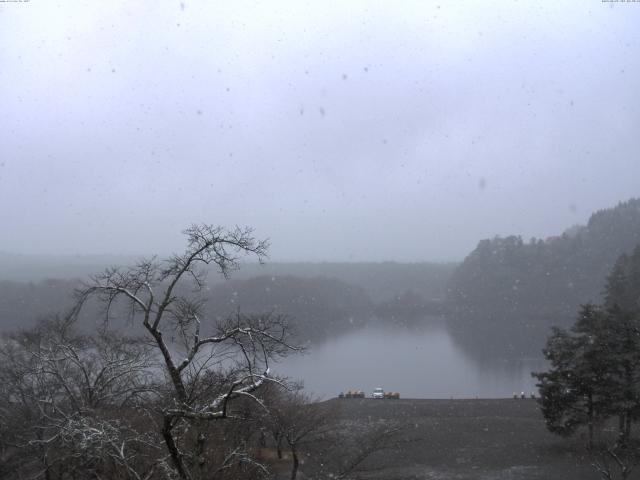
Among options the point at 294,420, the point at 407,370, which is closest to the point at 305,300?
the point at 407,370

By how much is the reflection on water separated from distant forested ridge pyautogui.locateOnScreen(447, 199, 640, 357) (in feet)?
49.2

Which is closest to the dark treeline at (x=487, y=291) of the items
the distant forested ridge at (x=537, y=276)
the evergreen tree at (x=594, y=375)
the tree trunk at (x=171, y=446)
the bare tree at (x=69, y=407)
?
the distant forested ridge at (x=537, y=276)

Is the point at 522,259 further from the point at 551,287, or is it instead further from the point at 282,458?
the point at 282,458

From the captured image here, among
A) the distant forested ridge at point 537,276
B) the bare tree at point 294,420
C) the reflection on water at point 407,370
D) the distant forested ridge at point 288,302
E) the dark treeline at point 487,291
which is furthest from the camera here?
the distant forested ridge at point 537,276

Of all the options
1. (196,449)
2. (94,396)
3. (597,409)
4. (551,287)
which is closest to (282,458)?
(94,396)

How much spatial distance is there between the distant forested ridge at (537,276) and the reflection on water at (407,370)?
1500cm

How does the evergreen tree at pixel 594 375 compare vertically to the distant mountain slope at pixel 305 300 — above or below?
above

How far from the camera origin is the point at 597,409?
1074 centimetres

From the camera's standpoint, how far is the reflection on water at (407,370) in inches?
926

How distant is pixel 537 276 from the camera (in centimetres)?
5925

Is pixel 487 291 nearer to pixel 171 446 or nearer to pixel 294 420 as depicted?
pixel 294 420

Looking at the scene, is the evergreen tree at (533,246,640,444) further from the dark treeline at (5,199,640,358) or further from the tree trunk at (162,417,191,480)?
the dark treeline at (5,199,640,358)

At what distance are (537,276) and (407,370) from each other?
3615 centimetres

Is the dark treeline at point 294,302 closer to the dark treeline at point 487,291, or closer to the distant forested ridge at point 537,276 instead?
the dark treeline at point 487,291
